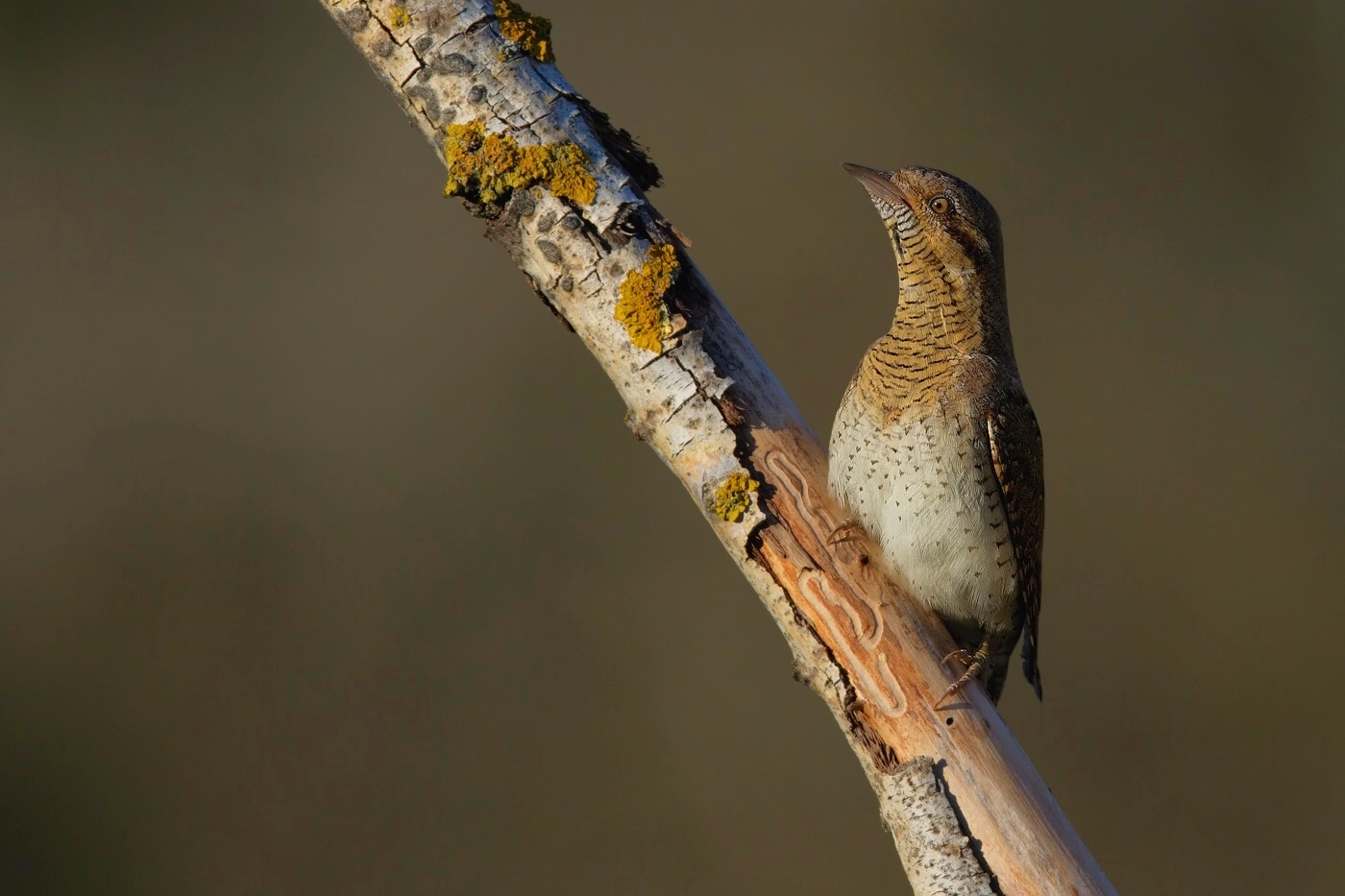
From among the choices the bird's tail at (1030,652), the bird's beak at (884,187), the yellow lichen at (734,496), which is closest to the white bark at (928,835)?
the yellow lichen at (734,496)

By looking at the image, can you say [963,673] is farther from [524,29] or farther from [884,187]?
[524,29]

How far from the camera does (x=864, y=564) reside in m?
1.96

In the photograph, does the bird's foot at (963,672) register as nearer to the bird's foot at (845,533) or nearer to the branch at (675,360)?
the branch at (675,360)

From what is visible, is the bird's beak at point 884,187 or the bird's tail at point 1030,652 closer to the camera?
the bird's beak at point 884,187

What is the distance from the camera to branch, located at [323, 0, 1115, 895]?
179 cm

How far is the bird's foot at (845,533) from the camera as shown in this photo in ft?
6.41

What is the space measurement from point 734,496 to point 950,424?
580mm

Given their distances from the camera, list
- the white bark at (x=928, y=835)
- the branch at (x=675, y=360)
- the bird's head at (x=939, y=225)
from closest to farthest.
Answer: the white bark at (x=928, y=835) < the branch at (x=675, y=360) < the bird's head at (x=939, y=225)

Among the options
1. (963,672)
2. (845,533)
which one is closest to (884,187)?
(845,533)

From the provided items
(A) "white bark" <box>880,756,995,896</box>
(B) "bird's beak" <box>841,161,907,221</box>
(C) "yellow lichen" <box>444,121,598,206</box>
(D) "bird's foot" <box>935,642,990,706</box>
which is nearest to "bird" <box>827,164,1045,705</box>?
(B) "bird's beak" <box>841,161,907,221</box>

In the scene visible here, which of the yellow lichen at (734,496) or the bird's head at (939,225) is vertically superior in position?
the bird's head at (939,225)

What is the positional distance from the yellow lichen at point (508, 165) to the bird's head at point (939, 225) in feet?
2.28

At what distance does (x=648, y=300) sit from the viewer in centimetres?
185

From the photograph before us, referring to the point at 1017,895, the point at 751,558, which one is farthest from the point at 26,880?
the point at 1017,895
